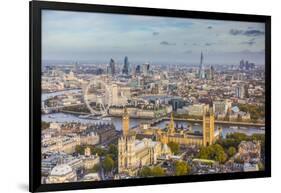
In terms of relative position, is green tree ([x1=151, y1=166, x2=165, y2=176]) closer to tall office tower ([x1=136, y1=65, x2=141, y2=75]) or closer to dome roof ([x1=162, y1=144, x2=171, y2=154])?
dome roof ([x1=162, y1=144, x2=171, y2=154])

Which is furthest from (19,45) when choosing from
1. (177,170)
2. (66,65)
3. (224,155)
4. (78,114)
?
(224,155)

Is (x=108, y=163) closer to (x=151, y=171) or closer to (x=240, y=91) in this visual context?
(x=151, y=171)

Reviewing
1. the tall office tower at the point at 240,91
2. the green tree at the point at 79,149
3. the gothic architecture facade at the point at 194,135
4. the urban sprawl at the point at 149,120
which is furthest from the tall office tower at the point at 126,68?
the tall office tower at the point at 240,91

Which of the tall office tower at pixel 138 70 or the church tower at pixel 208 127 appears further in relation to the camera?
the church tower at pixel 208 127

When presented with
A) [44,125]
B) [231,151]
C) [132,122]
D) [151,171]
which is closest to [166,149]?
[151,171]

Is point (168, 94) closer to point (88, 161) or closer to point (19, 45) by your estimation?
point (88, 161)

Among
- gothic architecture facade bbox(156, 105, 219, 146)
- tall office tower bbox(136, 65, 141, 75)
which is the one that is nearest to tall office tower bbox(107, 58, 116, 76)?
tall office tower bbox(136, 65, 141, 75)

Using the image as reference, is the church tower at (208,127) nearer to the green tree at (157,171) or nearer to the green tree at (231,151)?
the green tree at (231,151)
